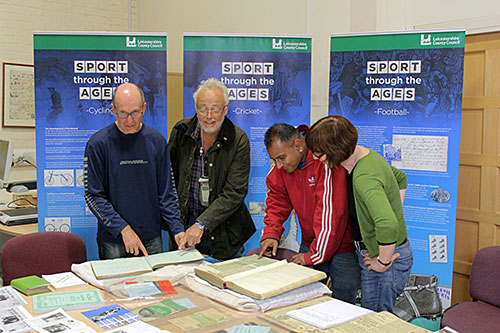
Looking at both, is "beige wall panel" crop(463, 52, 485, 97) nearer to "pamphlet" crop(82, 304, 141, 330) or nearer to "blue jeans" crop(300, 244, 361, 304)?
"blue jeans" crop(300, 244, 361, 304)

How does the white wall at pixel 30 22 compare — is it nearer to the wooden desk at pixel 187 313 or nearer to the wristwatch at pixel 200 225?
the wristwatch at pixel 200 225

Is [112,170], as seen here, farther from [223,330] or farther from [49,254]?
[223,330]

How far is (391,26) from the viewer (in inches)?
157

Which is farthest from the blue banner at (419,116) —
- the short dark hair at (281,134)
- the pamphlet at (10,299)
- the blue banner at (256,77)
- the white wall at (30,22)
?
the white wall at (30,22)

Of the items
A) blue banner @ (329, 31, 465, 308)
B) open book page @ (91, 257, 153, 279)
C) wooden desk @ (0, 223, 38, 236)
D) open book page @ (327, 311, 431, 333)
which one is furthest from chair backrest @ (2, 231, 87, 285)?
Answer: blue banner @ (329, 31, 465, 308)

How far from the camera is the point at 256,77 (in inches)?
140

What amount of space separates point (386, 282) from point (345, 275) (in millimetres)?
245

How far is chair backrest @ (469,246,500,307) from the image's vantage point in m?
3.00

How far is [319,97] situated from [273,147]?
6.80 ft

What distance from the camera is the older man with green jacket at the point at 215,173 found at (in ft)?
9.31

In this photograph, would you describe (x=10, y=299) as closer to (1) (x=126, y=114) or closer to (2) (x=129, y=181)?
(2) (x=129, y=181)

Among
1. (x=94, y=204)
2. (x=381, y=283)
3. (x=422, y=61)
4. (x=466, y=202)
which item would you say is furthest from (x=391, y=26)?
(x=94, y=204)

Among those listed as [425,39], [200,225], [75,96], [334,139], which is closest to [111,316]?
[200,225]

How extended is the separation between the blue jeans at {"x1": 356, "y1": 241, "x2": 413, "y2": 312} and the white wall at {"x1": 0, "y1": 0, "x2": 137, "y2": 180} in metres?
4.72
